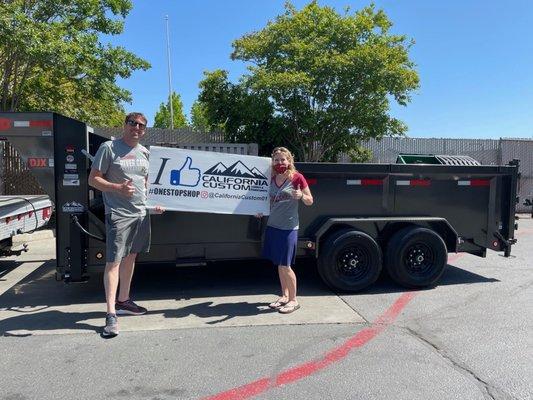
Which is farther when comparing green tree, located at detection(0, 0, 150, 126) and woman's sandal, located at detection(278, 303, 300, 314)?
green tree, located at detection(0, 0, 150, 126)

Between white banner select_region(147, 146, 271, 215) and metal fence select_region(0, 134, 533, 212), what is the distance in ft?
24.6

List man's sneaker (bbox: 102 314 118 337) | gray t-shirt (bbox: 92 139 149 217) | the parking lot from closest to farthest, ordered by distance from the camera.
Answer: the parking lot
man's sneaker (bbox: 102 314 118 337)
gray t-shirt (bbox: 92 139 149 217)

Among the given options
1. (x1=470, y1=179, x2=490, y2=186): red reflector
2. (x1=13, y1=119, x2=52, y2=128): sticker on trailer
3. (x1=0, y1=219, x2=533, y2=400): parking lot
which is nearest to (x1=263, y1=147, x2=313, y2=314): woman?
(x1=0, y1=219, x2=533, y2=400): parking lot

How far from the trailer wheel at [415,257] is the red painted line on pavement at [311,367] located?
3.16 feet

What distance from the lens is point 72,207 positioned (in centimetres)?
533

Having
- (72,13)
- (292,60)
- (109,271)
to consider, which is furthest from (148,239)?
(292,60)

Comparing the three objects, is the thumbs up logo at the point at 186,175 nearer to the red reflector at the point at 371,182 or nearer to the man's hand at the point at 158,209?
the man's hand at the point at 158,209

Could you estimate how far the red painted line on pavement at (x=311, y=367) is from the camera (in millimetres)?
3506

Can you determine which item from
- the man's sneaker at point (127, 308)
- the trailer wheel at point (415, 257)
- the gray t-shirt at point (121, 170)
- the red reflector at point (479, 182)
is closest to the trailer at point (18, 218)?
the man's sneaker at point (127, 308)

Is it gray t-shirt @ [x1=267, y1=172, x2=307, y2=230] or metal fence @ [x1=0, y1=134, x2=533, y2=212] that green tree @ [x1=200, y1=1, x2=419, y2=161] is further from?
gray t-shirt @ [x1=267, y1=172, x2=307, y2=230]

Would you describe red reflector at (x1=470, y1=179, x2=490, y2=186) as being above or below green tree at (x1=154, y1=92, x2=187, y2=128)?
below

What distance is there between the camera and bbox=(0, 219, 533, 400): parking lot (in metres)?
3.61

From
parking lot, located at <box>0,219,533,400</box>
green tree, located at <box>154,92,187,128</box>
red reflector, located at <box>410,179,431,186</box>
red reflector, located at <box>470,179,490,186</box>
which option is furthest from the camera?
green tree, located at <box>154,92,187,128</box>

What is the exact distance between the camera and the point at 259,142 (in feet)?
47.0
